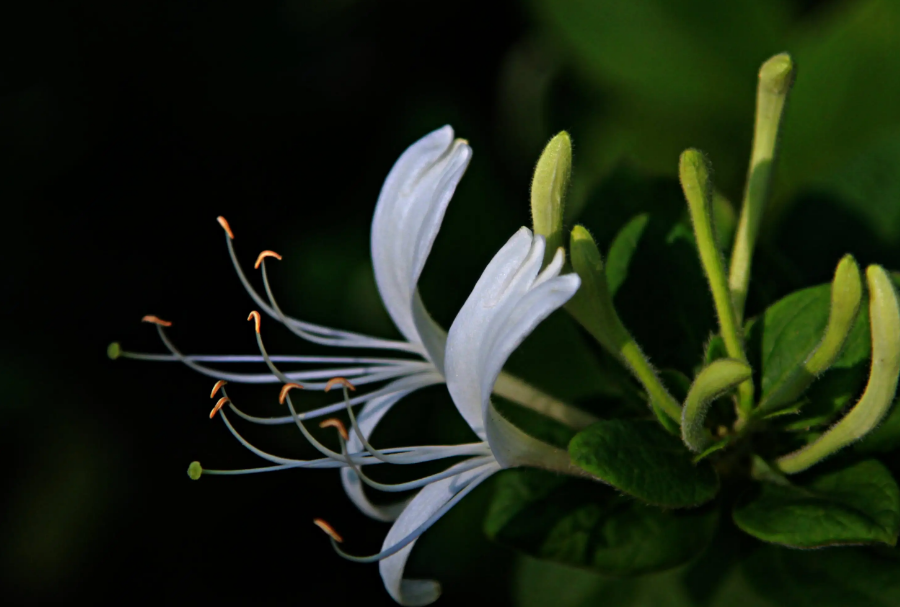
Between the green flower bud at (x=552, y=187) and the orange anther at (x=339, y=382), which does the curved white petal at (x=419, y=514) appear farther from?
the green flower bud at (x=552, y=187)

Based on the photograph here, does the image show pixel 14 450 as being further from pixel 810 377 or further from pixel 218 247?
pixel 810 377

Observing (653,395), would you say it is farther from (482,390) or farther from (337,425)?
(337,425)

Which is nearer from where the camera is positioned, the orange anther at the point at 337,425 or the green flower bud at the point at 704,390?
the green flower bud at the point at 704,390

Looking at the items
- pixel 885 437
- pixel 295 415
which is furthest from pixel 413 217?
pixel 885 437

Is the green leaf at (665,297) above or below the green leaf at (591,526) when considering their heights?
above

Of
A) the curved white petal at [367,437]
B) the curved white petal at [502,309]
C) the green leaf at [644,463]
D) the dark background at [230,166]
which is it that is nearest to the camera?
the curved white petal at [502,309]

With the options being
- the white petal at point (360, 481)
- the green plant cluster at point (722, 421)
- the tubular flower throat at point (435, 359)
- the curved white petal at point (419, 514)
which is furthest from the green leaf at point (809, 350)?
the white petal at point (360, 481)
